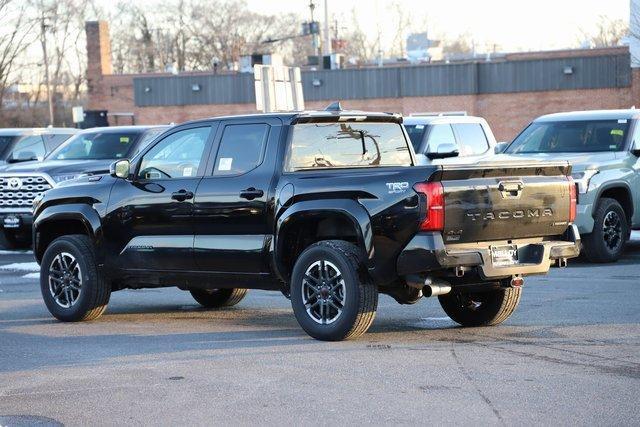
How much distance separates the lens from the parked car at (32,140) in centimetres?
2252

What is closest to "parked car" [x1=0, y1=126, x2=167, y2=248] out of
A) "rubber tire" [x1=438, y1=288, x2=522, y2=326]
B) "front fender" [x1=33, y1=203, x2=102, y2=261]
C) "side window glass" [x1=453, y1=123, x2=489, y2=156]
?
"side window glass" [x1=453, y1=123, x2=489, y2=156]

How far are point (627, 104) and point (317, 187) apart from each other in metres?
44.6

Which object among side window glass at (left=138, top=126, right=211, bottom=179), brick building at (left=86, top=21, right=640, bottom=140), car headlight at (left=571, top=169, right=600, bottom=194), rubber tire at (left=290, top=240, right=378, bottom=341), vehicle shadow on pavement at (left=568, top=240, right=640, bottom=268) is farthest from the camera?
brick building at (left=86, top=21, right=640, bottom=140)

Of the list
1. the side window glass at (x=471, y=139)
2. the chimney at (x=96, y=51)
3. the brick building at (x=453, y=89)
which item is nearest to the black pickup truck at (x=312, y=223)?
the side window glass at (x=471, y=139)

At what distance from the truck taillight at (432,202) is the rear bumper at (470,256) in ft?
0.31

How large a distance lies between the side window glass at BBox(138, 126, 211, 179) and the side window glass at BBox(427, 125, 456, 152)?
28.2 ft

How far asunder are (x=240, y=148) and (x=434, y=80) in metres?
46.3

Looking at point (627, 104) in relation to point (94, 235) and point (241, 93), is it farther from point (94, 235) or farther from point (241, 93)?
point (94, 235)

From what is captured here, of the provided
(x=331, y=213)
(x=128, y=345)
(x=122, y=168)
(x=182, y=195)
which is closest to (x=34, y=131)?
(x=122, y=168)

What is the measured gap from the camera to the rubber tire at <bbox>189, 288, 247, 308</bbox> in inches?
489

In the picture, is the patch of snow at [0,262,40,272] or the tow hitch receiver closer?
the tow hitch receiver

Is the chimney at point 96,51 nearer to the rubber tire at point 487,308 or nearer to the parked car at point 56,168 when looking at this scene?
the parked car at point 56,168

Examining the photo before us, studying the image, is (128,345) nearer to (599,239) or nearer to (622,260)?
(599,239)

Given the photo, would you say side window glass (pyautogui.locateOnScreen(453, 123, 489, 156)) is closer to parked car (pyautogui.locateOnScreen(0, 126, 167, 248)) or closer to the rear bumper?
parked car (pyautogui.locateOnScreen(0, 126, 167, 248))
